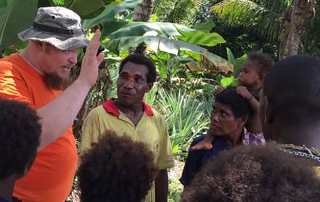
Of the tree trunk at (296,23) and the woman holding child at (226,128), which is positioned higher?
the tree trunk at (296,23)

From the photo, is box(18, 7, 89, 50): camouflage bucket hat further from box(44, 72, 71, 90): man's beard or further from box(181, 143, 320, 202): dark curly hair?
box(181, 143, 320, 202): dark curly hair

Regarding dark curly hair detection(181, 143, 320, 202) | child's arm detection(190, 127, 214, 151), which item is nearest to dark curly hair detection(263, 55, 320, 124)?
dark curly hair detection(181, 143, 320, 202)

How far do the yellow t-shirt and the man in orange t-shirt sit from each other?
416 millimetres

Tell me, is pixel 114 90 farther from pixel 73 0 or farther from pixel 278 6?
pixel 278 6

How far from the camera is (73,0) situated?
4.23 metres

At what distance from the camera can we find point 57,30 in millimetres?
2551

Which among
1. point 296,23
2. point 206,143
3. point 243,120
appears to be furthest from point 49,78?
point 296,23

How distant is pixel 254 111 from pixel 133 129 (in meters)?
0.88

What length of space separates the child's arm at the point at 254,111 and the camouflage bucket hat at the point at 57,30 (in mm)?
1230

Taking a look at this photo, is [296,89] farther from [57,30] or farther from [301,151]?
[57,30]

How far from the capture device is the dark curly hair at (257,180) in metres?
1.14

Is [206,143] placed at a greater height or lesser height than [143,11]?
lesser

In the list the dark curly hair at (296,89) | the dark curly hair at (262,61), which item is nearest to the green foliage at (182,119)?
the dark curly hair at (262,61)

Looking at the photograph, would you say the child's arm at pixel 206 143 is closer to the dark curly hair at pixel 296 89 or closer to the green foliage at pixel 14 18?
the dark curly hair at pixel 296 89
